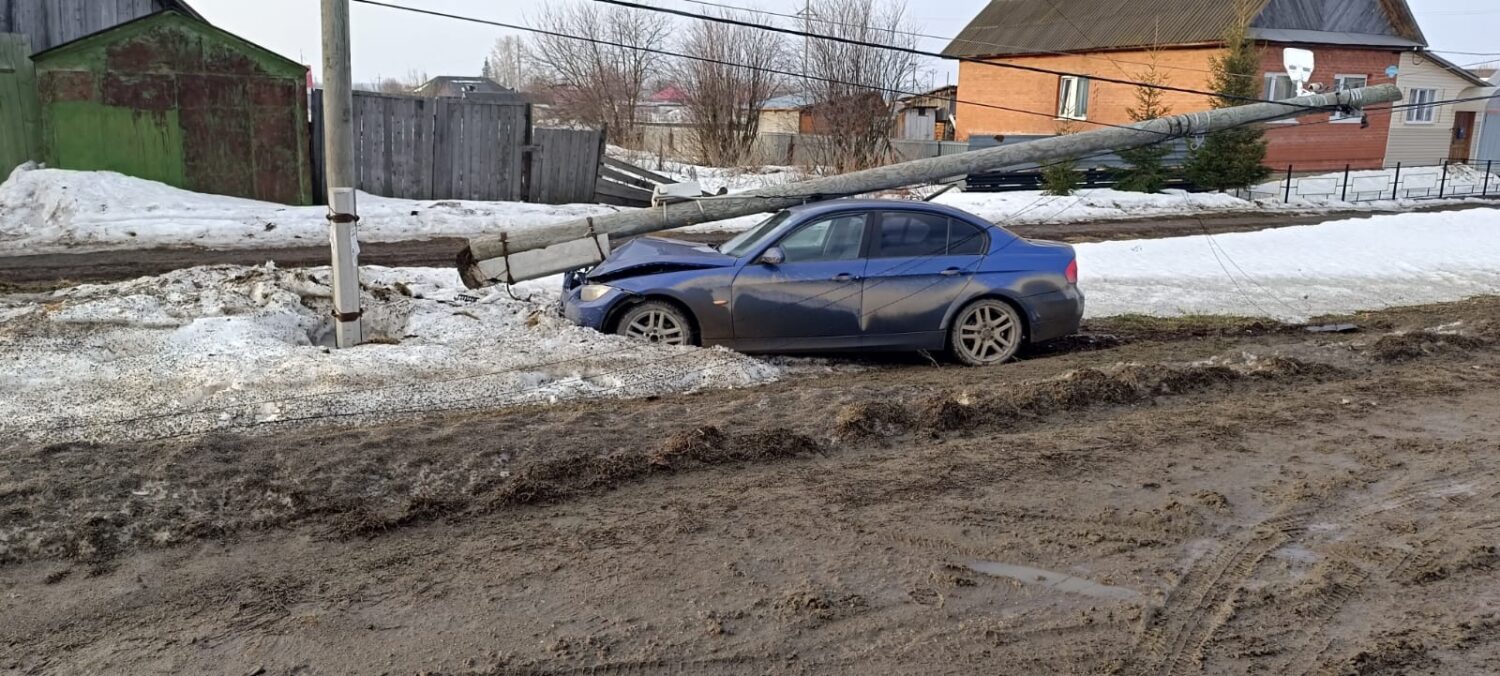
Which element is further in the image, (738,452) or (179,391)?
(179,391)

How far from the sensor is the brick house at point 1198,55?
106 ft

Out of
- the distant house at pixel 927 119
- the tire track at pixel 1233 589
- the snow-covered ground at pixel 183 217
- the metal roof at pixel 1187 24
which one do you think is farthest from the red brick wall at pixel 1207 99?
the tire track at pixel 1233 589

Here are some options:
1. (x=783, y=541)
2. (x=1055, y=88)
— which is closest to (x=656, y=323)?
(x=783, y=541)

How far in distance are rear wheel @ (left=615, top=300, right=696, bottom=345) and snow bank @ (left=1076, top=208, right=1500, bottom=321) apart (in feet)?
16.8

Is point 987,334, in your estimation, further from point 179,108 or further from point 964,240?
point 179,108

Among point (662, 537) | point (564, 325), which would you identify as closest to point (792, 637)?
point (662, 537)

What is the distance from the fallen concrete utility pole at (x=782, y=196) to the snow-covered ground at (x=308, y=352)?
20.1 inches

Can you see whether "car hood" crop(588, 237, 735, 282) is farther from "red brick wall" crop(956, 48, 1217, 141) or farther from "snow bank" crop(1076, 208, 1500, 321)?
"red brick wall" crop(956, 48, 1217, 141)

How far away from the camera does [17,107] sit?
17.8 metres

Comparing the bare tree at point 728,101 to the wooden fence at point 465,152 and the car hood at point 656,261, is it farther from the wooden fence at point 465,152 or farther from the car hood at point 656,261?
the car hood at point 656,261

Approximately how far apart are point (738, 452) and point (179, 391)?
377 cm

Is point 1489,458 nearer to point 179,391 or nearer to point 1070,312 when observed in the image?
point 1070,312

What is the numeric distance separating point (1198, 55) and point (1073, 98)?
15.6ft

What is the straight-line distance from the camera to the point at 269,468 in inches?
230
